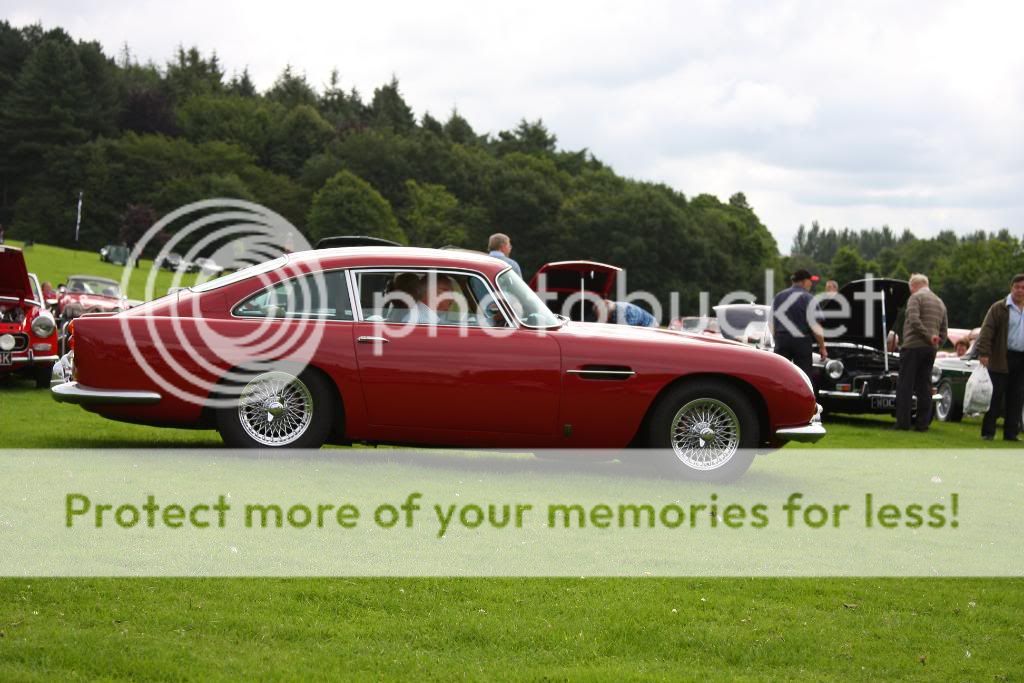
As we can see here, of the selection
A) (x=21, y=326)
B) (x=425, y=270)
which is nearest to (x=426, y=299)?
(x=425, y=270)

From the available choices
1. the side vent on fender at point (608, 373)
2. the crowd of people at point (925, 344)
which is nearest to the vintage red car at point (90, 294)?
the crowd of people at point (925, 344)

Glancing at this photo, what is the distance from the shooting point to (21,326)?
16.2 meters

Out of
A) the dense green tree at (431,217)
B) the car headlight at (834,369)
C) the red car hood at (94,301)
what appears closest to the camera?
the car headlight at (834,369)

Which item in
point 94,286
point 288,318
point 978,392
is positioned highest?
point 94,286

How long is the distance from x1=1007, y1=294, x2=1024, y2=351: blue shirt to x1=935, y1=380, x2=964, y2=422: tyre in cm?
366

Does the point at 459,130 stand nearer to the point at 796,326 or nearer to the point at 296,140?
the point at 296,140

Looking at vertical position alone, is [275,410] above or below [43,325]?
below

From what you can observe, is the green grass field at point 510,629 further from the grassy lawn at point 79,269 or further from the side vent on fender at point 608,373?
the grassy lawn at point 79,269

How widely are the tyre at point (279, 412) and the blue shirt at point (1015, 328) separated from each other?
32.0 ft

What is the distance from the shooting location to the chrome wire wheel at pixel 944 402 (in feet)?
63.0

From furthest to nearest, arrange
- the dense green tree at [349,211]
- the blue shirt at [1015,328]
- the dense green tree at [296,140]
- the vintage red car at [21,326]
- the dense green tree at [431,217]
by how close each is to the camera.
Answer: the dense green tree at [296,140], the dense green tree at [431,217], the dense green tree at [349,211], the vintage red car at [21,326], the blue shirt at [1015,328]

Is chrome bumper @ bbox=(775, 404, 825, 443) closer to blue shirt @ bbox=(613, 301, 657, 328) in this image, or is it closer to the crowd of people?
blue shirt @ bbox=(613, 301, 657, 328)

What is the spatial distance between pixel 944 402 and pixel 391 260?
12.7 m

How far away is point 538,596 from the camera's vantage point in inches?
213
